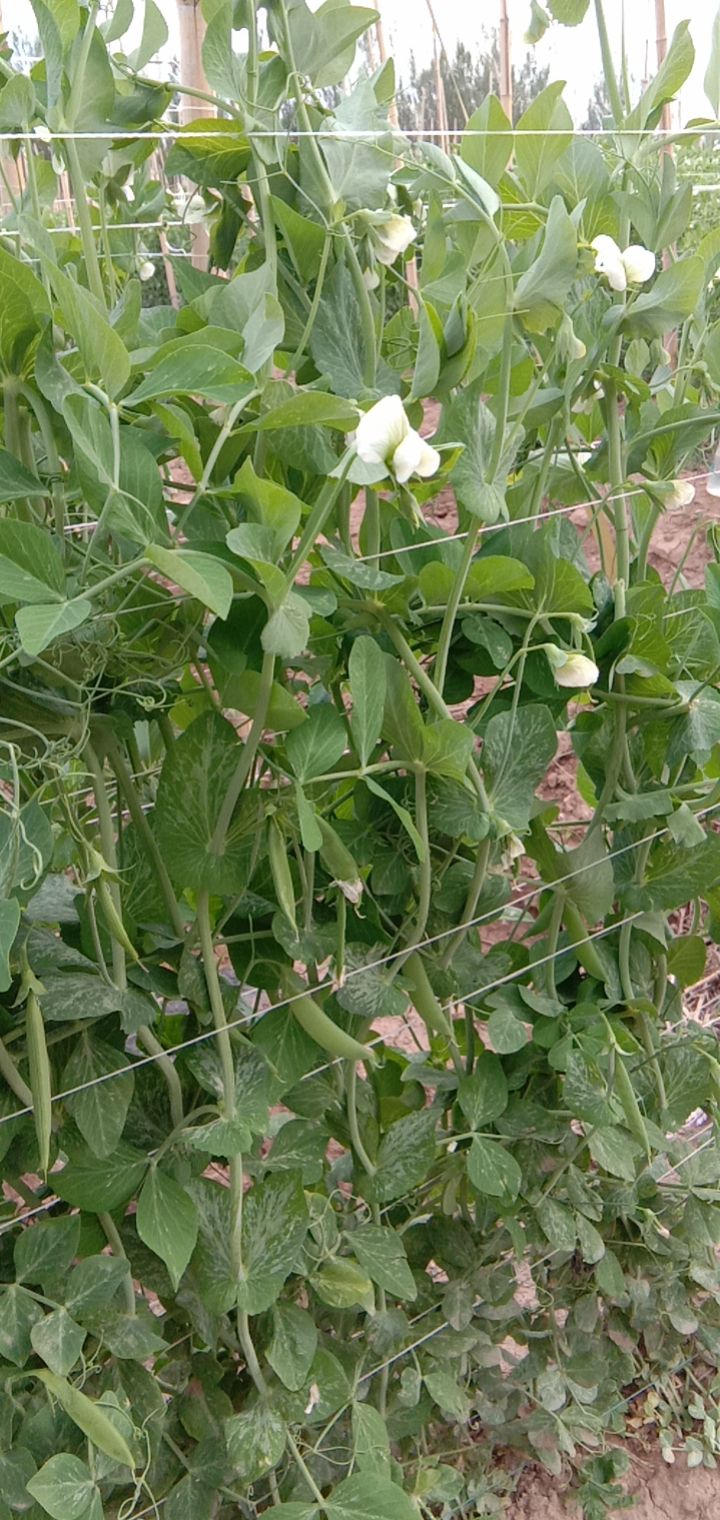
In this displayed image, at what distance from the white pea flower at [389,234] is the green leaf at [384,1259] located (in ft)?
2.16

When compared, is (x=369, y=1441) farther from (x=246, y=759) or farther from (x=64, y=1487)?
(x=246, y=759)

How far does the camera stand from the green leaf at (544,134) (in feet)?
2.64

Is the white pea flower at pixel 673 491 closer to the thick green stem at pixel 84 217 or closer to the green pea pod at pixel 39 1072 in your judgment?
the thick green stem at pixel 84 217

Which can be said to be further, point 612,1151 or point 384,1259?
point 612,1151

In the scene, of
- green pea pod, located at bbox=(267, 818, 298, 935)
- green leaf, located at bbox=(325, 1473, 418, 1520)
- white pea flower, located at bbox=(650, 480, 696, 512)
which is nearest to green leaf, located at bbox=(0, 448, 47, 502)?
green pea pod, located at bbox=(267, 818, 298, 935)

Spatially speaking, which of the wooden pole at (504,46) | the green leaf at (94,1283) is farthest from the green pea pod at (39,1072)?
the wooden pole at (504,46)

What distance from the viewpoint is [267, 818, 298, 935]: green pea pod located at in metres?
0.71

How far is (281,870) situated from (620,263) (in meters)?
→ 0.43

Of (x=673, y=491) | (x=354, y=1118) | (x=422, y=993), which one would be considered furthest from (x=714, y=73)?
(x=354, y=1118)

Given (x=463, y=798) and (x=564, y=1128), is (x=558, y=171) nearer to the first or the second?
(x=463, y=798)

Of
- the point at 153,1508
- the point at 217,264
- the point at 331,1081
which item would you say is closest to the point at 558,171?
the point at 217,264

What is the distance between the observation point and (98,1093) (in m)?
0.76

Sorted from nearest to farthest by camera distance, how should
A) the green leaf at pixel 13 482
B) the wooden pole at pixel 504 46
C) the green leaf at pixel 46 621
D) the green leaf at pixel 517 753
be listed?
the green leaf at pixel 46 621, the green leaf at pixel 13 482, the green leaf at pixel 517 753, the wooden pole at pixel 504 46

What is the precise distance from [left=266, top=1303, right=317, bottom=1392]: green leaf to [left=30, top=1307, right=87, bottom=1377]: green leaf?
0.47 feet
